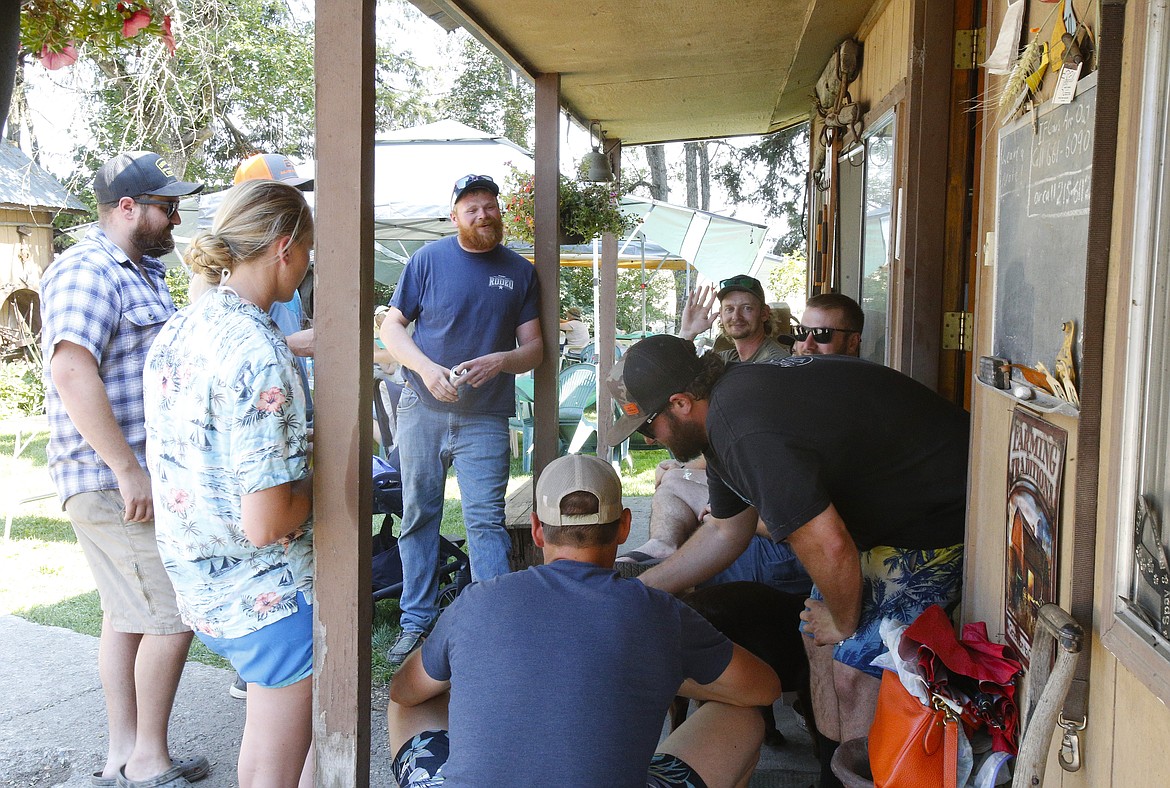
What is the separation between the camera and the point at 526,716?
5.70 ft

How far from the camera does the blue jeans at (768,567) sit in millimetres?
3459

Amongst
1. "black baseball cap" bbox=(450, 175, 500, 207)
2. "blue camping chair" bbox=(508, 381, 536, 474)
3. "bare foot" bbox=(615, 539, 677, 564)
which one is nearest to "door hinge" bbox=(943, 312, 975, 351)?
"bare foot" bbox=(615, 539, 677, 564)

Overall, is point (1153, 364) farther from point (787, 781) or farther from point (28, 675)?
point (28, 675)

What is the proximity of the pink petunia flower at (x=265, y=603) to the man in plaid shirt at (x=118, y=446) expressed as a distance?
0.76 meters

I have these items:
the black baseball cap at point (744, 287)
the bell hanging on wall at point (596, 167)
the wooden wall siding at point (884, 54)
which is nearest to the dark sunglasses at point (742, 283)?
the black baseball cap at point (744, 287)

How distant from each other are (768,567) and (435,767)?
174 centimetres

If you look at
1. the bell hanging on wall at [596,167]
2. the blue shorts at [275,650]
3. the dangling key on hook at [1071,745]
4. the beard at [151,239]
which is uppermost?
the bell hanging on wall at [596,167]

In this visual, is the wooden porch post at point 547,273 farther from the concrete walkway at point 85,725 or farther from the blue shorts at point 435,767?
the blue shorts at point 435,767

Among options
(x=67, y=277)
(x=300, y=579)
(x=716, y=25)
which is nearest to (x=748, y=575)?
(x=300, y=579)

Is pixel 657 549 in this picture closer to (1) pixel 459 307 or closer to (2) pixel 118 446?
(1) pixel 459 307

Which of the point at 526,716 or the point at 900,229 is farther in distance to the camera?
the point at 900,229

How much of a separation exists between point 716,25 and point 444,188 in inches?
193

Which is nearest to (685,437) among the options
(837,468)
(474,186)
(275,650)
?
(837,468)

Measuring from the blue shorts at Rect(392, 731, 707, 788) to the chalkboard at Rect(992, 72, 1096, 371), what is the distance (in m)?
1.15
